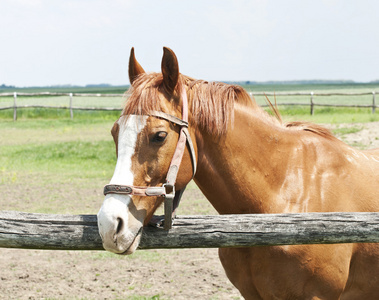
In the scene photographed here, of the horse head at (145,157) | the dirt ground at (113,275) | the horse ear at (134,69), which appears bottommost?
the dirt ground at (113,275)

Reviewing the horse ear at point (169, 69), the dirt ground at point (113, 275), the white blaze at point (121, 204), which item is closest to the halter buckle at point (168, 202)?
the white blaze at point (121, 204)

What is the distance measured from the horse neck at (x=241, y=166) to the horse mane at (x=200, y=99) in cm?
7

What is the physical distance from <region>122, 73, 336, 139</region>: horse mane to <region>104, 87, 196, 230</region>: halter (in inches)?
2.8

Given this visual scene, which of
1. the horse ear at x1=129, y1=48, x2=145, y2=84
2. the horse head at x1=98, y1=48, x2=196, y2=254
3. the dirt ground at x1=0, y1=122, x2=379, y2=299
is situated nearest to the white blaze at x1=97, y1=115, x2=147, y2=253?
the horse head at x1=98, y1=48, x2=196, y2=254

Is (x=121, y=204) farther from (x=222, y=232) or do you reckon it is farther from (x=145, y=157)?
(x=222, y=232)

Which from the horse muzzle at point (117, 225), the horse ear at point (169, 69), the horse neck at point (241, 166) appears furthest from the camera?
the horse neck at point (241, 166)

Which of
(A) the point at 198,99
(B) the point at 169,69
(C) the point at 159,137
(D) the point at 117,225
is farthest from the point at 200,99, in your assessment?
(D) the point at 117,225

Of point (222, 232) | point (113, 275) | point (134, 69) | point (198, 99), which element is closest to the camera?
point (222, 232)

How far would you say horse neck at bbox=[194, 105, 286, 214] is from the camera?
261cm

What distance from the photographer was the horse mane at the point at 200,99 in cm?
236

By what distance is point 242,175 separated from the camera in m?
2.65

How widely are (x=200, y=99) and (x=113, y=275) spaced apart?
3316 millimetres

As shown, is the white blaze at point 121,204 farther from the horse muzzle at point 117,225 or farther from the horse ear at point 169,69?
the horse ear at point 169,69

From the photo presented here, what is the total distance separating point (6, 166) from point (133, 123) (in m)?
11.2
